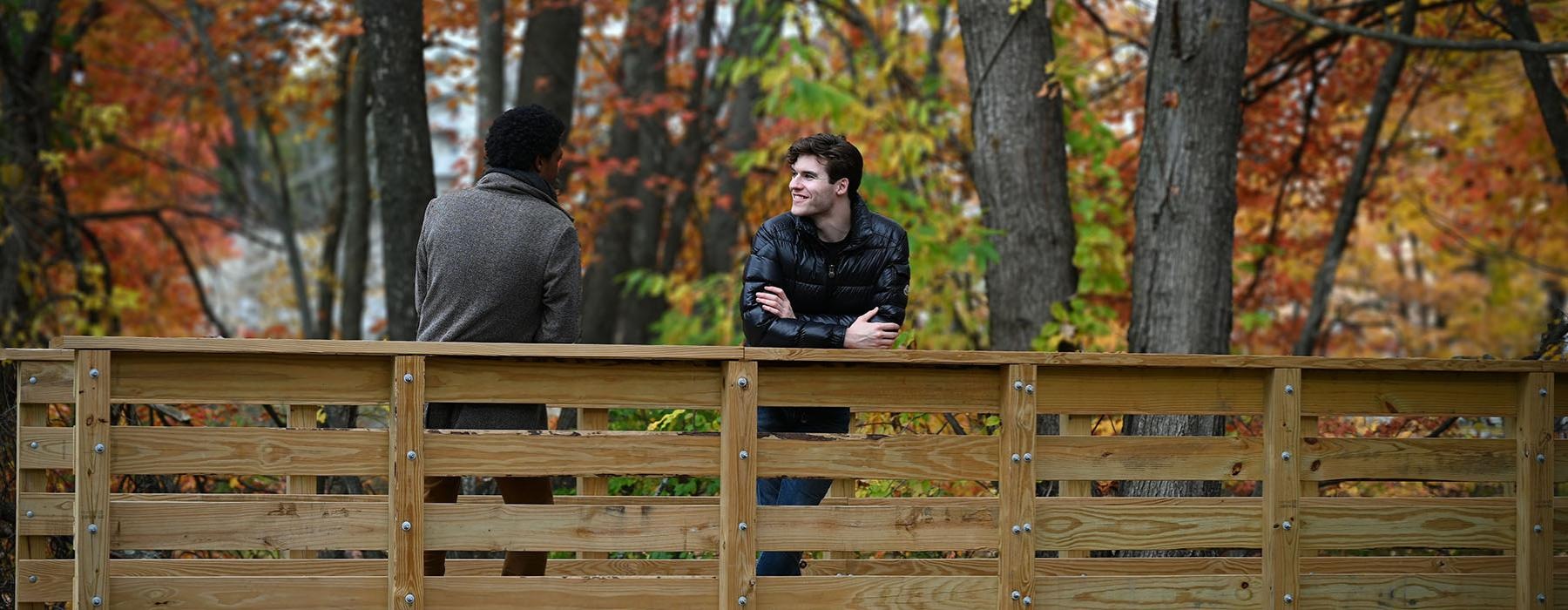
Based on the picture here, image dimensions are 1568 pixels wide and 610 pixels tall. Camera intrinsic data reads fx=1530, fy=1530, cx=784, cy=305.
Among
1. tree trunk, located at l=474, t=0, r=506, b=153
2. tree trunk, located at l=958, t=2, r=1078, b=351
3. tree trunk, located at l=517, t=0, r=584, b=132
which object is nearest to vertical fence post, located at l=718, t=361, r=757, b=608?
tree trunk, located at l=958, t=2, r=1078, b=351

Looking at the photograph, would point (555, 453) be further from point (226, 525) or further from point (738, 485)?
point (226, 525)

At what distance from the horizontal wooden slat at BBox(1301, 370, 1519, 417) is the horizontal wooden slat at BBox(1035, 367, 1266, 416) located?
0.28 m

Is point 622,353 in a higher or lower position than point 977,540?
higher

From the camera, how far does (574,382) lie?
503 cm

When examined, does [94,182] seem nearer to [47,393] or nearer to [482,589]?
[47,393]

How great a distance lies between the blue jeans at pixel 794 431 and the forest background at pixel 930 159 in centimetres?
127

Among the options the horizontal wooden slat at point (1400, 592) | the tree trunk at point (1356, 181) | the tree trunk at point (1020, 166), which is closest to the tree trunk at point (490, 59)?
the tree trunk at point (1020, 166)

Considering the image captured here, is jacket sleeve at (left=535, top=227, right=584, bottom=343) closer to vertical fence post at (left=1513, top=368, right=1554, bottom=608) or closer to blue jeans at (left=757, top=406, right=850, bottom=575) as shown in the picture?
blue jeans at (left=757, top=406, right=850, bottom=575)

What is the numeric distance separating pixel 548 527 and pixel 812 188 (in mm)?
1561

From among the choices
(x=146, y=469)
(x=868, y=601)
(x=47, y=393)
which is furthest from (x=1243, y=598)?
(x=47, y=393)

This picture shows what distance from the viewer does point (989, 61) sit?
952 cm

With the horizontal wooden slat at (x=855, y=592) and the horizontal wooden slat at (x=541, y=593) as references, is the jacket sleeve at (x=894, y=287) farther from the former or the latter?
the horizontal wooden slat at (x=541, y=593)

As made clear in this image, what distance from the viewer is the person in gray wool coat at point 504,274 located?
5215mm

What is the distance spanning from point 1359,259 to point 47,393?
26446mm
